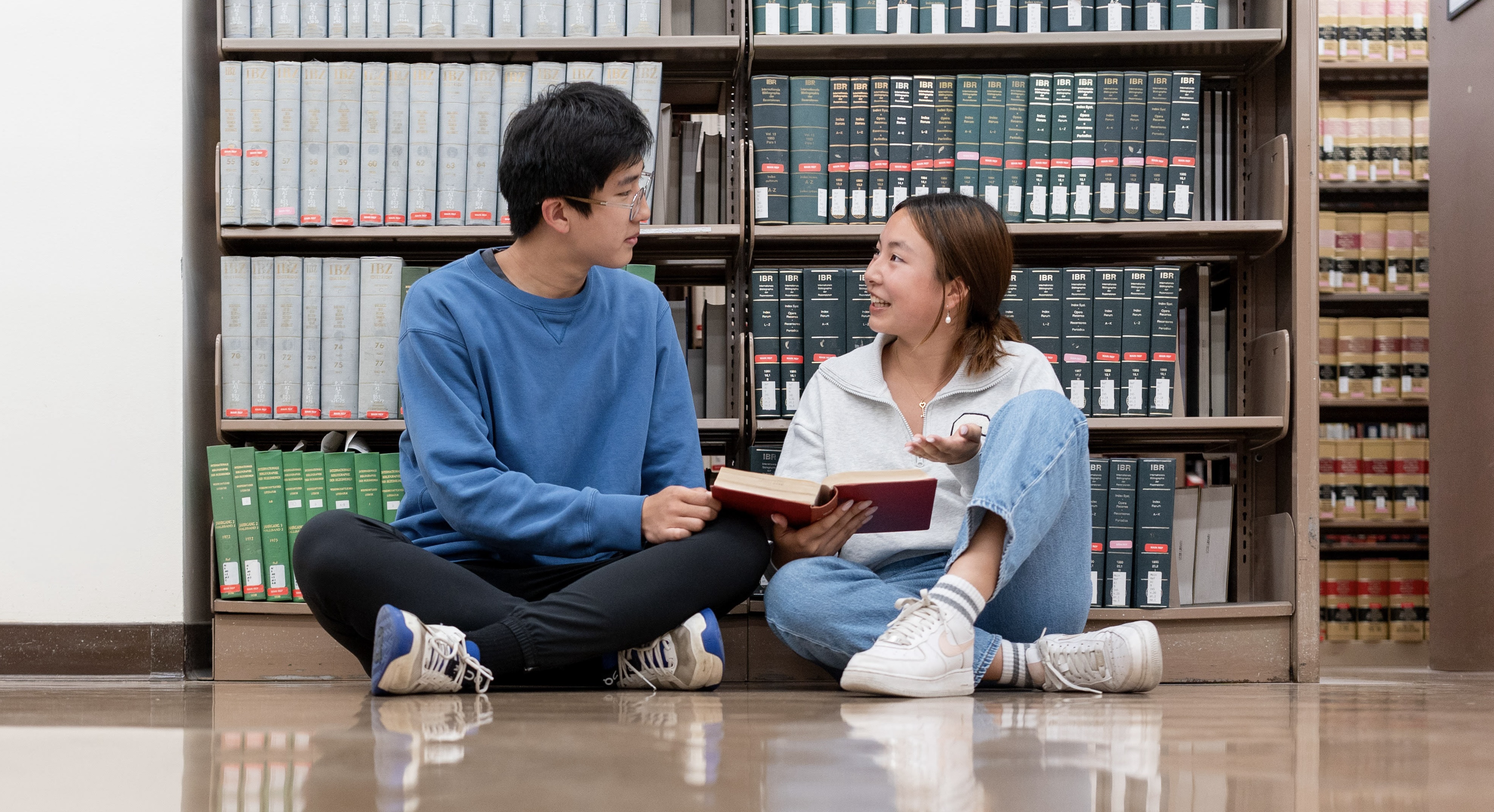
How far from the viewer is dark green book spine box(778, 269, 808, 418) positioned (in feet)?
6.99

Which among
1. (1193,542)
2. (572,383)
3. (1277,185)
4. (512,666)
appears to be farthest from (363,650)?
(1277,185)

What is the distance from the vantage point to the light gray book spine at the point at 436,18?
85.4 inches

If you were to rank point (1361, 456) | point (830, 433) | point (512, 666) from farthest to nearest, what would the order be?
point (1361, 456) → point (830, 433) → point (512, 666)

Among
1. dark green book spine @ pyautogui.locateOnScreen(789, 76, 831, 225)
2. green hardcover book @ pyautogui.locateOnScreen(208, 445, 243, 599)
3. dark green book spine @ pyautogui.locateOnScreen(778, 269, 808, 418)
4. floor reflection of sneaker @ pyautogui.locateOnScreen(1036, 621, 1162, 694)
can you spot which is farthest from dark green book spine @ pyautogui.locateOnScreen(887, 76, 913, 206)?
green hardcover book @ pyautogui.locateOnScreen(208, 445, 243, 599)

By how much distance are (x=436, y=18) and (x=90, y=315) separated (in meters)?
0.82

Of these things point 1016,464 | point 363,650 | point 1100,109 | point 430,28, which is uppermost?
point 430,28

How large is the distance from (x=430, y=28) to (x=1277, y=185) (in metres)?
1.56

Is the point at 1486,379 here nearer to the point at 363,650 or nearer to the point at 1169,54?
the point at 1169,54

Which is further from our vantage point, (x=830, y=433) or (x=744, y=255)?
(x=744, y=255)

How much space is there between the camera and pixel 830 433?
1.84 m

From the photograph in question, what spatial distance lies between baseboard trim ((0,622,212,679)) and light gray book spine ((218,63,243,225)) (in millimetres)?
742

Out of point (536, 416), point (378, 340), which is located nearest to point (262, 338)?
point (378, 340)

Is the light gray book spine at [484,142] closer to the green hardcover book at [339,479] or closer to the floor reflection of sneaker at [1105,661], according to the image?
the green hardcover book at [339,479]

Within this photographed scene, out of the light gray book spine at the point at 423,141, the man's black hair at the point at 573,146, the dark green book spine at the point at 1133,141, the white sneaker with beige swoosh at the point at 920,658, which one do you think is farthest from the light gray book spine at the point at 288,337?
the dark green book spine at the point at 1133,141
